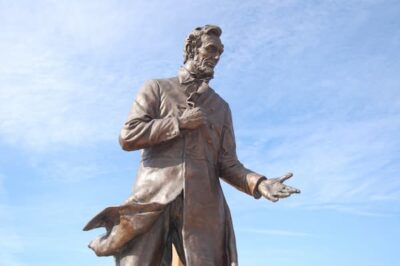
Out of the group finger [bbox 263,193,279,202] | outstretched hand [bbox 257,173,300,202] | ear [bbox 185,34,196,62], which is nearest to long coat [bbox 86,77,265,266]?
outstretched hand [bbox 257,173,300,202]

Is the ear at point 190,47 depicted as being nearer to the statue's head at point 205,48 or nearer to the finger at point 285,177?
the statue's head at point 205,48

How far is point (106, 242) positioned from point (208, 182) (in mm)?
1136

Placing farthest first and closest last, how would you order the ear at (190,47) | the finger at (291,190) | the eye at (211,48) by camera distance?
1. the ear at (190,47)
2. the eye at (211,48)
3. the finger at (291,190)

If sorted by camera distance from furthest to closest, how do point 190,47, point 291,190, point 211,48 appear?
1. point 190,47
2. point 211,48
3. point 291,190

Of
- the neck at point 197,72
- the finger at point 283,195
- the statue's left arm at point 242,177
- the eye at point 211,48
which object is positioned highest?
the eye at point 211,48

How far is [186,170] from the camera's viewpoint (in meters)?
6.75

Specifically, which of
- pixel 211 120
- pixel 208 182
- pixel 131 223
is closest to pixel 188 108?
pixel 211 120

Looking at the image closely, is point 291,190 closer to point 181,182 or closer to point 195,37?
point 181,182

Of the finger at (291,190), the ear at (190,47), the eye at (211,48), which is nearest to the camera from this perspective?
the finger at (291,190)

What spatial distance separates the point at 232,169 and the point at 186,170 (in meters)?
0.60

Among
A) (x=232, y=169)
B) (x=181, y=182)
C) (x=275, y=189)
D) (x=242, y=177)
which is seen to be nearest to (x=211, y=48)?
(x=232, y=169)

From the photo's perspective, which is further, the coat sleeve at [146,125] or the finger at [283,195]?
the coat sleeve at [146,125]

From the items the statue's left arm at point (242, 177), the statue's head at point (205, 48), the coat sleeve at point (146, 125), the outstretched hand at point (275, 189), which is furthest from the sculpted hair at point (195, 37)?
the outstretched hand at point (275, 189)

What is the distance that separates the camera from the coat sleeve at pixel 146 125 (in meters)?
6.72
